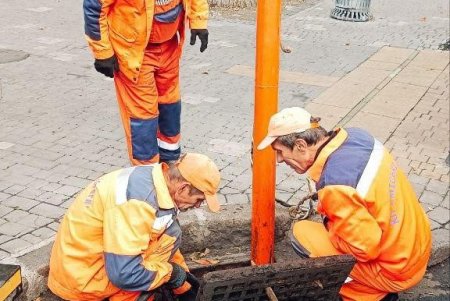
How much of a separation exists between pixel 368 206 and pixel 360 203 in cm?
7

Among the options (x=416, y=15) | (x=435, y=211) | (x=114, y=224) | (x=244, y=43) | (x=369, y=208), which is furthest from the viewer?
(x=416, y=15)

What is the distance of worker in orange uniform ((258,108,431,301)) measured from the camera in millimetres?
3057

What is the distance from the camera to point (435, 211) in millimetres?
4738

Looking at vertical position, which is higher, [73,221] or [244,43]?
[73,221]

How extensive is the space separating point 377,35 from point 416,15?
2.54 metres

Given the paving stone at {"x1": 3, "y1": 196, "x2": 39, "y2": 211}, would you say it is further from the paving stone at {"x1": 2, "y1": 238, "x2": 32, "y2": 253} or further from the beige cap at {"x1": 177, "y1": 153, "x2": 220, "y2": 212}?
the beige cap at {"x1": 177, "y1": 153, "x2": 220, "y2": 212}

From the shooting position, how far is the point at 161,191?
2.98 metres

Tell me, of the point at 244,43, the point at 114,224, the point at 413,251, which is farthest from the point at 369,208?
the point at 244,43

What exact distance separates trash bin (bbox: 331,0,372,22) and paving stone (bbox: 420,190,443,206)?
24.7 ft

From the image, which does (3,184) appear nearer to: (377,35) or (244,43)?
(244,43)

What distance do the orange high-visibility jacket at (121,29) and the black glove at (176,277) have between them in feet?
4.58

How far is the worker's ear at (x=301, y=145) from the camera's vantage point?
10.5ft

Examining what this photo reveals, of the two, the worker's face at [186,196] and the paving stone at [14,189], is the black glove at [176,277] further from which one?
the paving stone at [14,189]

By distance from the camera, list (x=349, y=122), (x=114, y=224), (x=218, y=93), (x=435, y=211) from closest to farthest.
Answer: (x=114, y=224)
(x=435, y=211)
(x=349, y=122)
(x=218, y=93)
